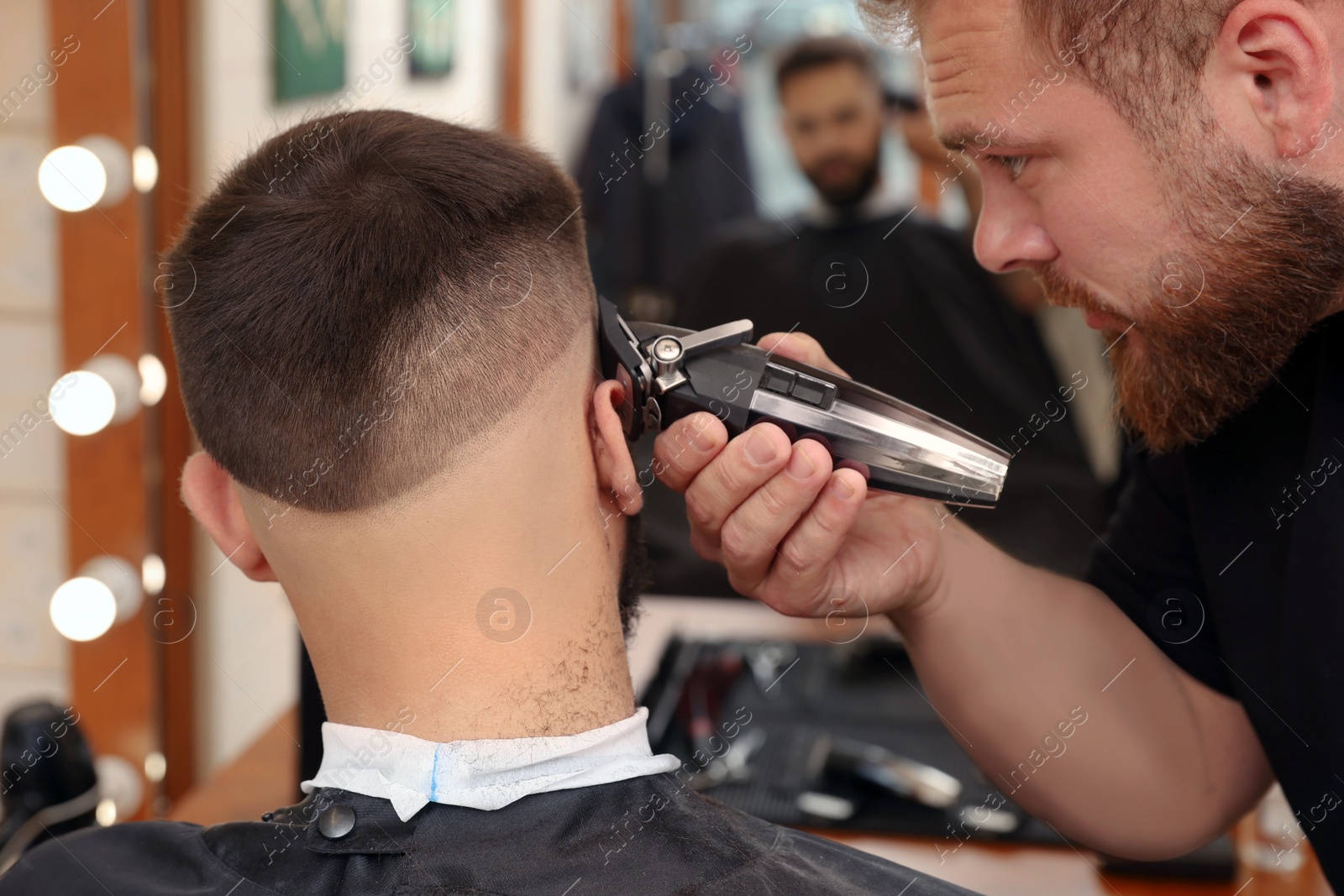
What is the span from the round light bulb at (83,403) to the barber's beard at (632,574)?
1.16 meters

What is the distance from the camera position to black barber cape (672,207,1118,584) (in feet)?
11.6

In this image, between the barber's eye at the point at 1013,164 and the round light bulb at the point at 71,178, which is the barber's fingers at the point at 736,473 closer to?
the barber's eye at the point at 1013,164

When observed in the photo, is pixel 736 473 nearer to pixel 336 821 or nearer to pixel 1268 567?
pixel 336 821

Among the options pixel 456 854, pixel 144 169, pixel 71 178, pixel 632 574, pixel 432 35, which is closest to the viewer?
pixel 456 854

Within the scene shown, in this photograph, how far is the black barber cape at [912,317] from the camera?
3.53 m

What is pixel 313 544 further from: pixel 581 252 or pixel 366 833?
A: pixel 581 252

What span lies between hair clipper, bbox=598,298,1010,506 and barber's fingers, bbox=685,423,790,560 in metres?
0.02

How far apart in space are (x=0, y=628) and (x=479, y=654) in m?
1.29

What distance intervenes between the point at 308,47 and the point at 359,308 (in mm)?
1624

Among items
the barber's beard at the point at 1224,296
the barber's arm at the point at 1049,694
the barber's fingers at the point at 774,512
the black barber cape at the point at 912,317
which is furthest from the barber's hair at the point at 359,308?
the black barber cape at the point at 912,317

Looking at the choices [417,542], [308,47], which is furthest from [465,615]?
[308,47]

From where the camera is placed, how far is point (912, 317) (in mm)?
3727

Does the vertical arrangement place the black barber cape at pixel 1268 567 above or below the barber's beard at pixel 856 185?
below

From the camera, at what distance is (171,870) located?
3.28 feet
